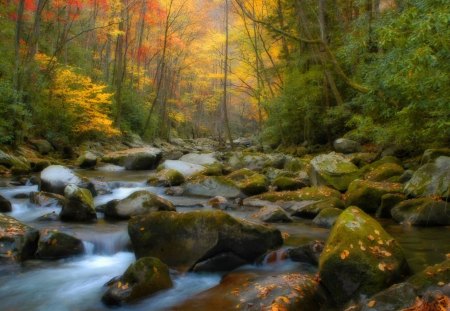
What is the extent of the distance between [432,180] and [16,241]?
295 inches

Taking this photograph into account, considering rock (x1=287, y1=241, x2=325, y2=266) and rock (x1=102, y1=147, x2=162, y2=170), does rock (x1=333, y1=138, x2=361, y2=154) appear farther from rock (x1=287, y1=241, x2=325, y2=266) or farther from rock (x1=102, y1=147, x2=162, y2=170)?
rock (x1=287, y1=241, x2=325, y2=266)

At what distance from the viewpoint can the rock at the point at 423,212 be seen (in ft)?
25.0

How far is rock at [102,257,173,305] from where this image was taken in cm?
482

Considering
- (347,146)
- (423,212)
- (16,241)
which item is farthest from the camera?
(347,146)

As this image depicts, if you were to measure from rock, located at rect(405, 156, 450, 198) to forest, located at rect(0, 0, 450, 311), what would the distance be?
29mm

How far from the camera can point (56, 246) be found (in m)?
6.38

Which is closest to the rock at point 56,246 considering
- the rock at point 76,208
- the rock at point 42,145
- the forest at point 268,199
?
the forest at point 268,199

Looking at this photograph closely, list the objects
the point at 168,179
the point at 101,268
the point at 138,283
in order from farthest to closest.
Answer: the point at 168,179, the point at 101,268, the point at 138,283

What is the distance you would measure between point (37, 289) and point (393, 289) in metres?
4.23

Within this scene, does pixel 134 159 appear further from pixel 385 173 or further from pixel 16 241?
pixel 16 241

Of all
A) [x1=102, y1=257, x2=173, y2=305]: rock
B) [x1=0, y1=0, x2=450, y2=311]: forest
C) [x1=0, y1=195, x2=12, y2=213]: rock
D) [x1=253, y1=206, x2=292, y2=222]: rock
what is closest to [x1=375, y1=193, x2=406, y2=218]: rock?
[x1=0, y1=0, x2=450, y2=311]: forest

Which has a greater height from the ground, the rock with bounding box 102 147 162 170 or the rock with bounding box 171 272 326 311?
the rock with bounding box 102 147 162 170

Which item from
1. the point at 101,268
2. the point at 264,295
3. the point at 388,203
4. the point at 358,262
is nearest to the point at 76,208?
the point at 101,268

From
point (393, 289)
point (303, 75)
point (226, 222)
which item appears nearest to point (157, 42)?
point (303, 75)
